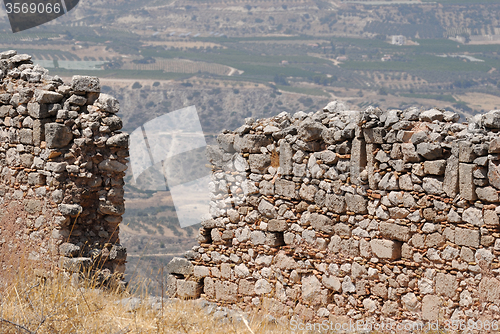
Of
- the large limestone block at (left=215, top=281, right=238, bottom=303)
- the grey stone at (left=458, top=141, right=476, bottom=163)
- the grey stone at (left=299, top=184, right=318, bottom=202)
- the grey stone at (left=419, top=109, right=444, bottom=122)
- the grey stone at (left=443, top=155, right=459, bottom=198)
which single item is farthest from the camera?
the large limestone block at (left=215, top=281, right=238, bottom=303)

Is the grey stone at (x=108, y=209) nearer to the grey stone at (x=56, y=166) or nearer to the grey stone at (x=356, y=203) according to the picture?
the grey stone at (x=56, y=166)

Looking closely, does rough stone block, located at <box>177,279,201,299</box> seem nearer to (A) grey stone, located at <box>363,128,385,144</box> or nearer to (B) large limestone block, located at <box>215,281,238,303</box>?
(B) large limestone block, located at <box>215,281,238,303</box>

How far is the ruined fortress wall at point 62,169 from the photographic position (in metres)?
7.44

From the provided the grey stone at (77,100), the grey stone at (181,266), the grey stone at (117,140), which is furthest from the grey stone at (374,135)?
the grey stone at (77,100)

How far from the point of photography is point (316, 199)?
654 centimetres

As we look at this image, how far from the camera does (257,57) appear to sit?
100000 millimetres

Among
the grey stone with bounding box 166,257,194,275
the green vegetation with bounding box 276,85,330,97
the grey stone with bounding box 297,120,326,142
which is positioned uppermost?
the grey stone with bounding box 297,120,326,142

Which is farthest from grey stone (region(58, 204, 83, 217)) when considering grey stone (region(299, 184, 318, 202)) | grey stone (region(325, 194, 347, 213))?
grey stone (region(325, 194, 347, 213))

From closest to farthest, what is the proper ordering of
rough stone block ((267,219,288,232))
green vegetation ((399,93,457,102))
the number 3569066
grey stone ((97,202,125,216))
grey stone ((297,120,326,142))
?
1. grey stone ((297,120,326,142))
2. rough stone block ((267,219,288,232))
3. grey stone ((97,202,125,216))
4. the number 3569066
5. green vegetation ((399,93,457,102))

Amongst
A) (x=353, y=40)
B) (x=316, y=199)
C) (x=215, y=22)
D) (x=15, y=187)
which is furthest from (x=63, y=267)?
(x=215, y=22)

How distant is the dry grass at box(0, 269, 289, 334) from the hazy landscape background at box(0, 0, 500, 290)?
21448 mm

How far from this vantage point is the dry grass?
471cm

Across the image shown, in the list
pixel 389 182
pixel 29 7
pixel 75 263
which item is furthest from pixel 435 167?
pixel 29 7

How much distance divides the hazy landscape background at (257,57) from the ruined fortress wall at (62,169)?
63.9 ft
